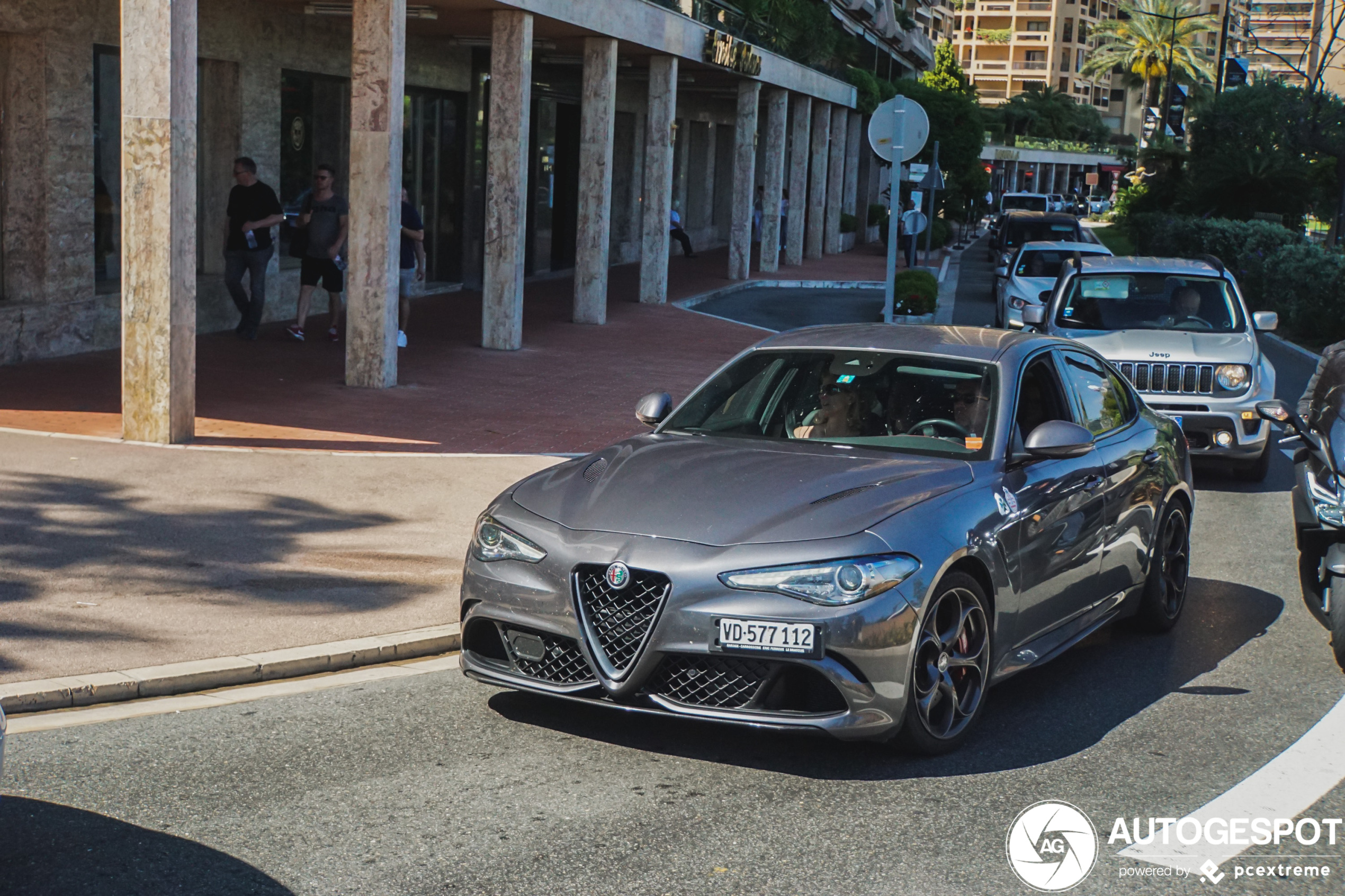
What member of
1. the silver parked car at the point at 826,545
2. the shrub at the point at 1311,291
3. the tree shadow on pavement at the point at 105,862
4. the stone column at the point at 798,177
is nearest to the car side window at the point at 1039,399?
the silver parked car at the point at 826,545

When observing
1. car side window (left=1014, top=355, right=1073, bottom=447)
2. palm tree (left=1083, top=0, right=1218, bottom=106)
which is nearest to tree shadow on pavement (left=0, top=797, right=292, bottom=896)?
car side window (left=1014, top=355, right=1073, bottom=447)

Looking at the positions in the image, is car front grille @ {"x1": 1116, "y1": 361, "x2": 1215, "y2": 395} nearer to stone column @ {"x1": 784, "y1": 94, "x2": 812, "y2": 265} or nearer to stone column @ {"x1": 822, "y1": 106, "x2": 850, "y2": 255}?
stone column @ {"x1": 784, "y1": 94, "x2": 812, "y2": 265}

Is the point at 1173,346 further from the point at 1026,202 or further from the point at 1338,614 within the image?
the point at 1026,202

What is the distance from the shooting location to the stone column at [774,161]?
3541 cm

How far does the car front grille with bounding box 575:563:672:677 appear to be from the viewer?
5316 mm

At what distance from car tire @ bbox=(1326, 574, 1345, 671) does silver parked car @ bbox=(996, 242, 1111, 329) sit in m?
13.8

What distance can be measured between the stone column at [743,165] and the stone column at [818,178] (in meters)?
8.88

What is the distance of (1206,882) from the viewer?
4641 mm

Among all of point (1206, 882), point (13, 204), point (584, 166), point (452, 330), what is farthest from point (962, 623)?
point (584, 166)

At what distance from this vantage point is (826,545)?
5.32 meters

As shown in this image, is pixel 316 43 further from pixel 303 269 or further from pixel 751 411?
pixel 751 411

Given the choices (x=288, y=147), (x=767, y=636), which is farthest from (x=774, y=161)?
(x=767, y=636)

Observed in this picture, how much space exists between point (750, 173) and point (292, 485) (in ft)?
76.5

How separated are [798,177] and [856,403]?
33536mm
